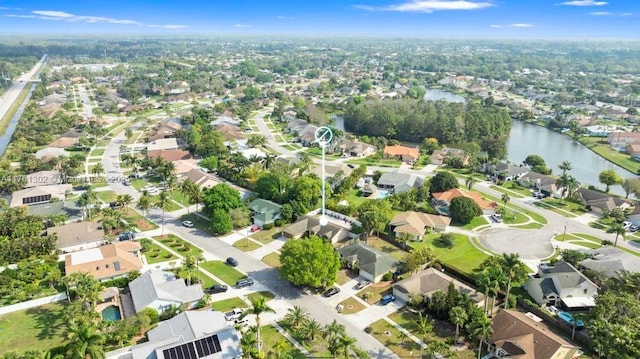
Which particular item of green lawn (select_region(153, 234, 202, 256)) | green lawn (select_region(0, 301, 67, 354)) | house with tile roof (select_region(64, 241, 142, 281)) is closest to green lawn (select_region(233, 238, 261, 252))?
green lawn (select_region(153, 234, 202, 256))

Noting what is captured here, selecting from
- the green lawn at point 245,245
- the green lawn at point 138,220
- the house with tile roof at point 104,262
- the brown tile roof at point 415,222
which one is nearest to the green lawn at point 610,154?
the brown tile roof at point 415,222

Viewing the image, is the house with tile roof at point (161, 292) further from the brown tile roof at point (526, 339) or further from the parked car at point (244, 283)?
the brown tile roof at point (526, 339)

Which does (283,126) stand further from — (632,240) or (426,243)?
(632,240)

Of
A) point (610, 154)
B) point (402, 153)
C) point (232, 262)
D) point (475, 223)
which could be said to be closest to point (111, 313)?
point (232, 262)

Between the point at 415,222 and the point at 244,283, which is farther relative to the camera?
the point at 415,222

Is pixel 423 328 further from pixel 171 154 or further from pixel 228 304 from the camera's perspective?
pixel 171 154

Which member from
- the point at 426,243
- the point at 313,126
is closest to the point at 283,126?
the point at 313,126
